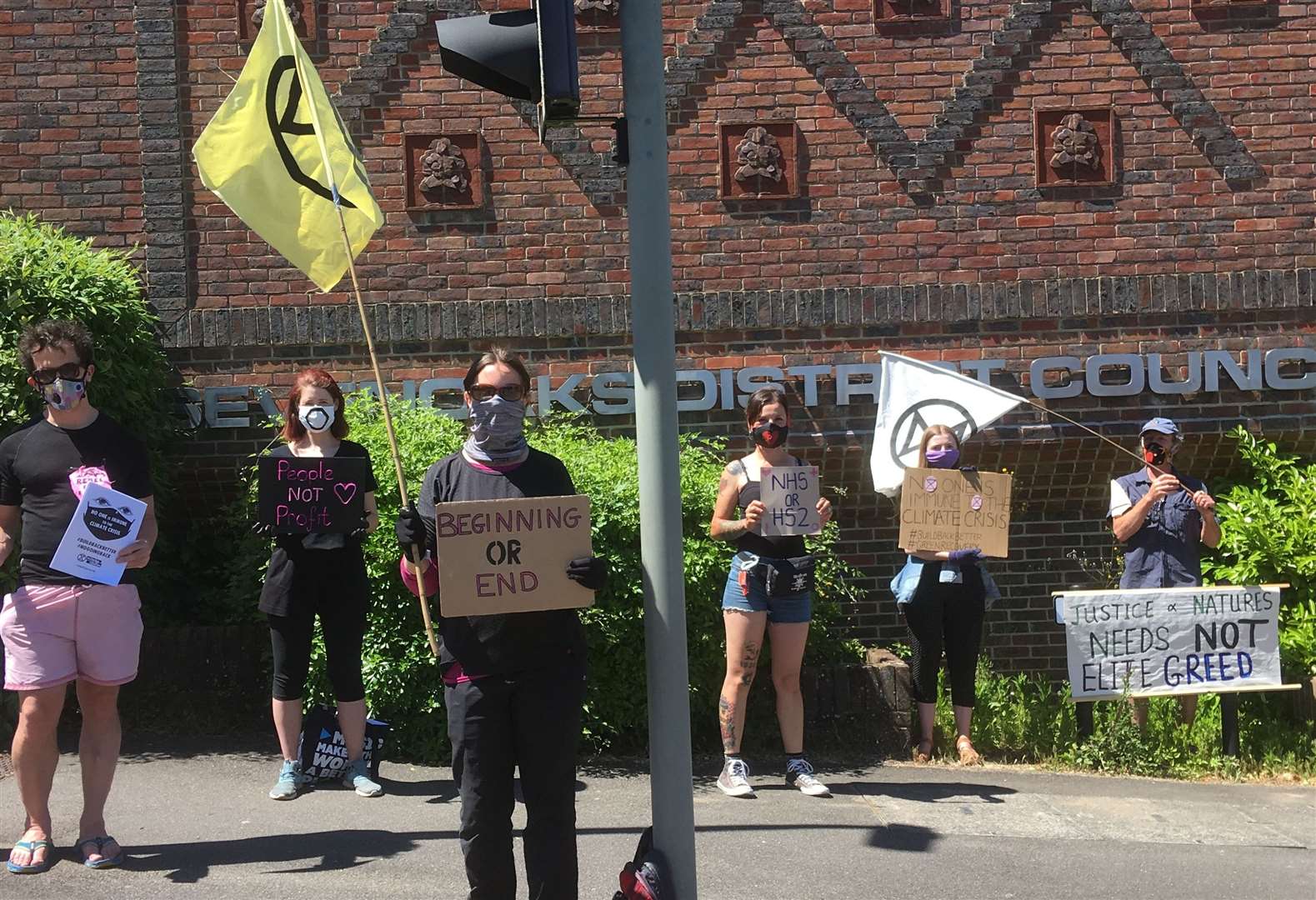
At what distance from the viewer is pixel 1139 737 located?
709 centimetres

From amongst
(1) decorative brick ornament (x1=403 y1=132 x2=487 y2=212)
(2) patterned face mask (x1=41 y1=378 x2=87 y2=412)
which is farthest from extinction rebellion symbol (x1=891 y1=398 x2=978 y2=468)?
(2) patterned face mask (x1=41 y1=378 x2=87 y2=412)

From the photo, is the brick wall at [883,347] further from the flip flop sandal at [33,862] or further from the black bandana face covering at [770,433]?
the flip flop sandal at [33,862]

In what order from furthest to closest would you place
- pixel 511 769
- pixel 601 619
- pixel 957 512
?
pixel 957 512
pixel 601 619
pixel 511 769

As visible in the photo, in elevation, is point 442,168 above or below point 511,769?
above

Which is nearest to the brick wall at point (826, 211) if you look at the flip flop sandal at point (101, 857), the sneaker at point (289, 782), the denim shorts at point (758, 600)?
the denim shorts at point (758, 600)

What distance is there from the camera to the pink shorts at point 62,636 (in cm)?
488

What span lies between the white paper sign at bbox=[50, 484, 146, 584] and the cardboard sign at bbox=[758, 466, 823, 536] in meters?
2.81

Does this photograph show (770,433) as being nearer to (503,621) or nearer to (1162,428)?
(1162,428)

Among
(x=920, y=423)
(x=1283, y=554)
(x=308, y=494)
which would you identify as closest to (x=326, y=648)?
(x=308, y=494)

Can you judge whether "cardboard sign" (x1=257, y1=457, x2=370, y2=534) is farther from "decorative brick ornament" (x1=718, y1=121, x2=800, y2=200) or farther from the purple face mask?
"decorative brick ornament" (x1=718, y1=121, x2=800, y2=200)

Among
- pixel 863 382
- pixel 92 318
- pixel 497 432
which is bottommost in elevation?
pixel 497 432

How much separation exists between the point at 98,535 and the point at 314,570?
1.20 m

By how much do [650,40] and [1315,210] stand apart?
6.34 m

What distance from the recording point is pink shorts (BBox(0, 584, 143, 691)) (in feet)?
16.0
